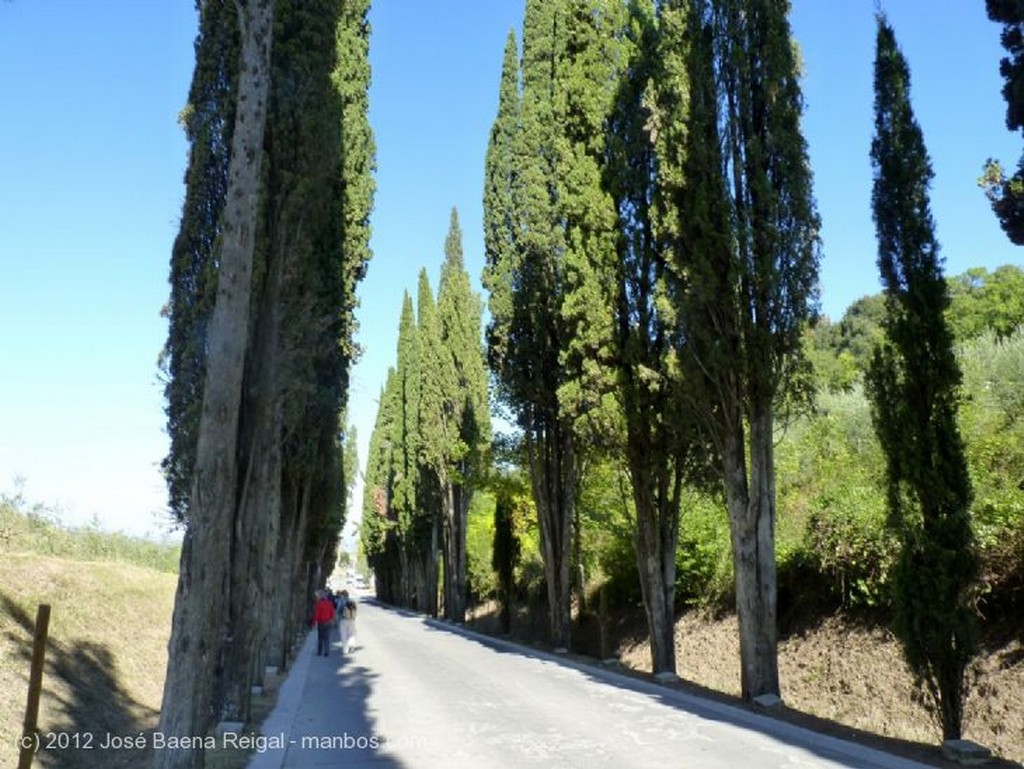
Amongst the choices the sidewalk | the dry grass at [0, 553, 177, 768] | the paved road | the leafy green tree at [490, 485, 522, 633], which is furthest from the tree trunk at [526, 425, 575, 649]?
the dry grass at [0, 553, 177, 768]

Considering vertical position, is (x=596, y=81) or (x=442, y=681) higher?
(x=596, y=81)

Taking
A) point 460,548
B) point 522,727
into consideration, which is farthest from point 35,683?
point 460,548

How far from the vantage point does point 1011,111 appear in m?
10.7

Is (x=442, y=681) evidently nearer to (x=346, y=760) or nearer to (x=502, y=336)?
(x=346, y=760)

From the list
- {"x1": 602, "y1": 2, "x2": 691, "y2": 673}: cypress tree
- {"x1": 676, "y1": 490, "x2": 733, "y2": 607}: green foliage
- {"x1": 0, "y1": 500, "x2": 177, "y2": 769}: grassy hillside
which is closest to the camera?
{"x1": 0, "y1": 500, "x2": 177, "y2": 769}: grassy hillside

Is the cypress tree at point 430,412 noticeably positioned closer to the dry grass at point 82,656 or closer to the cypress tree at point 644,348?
the dry grass at point 82,656

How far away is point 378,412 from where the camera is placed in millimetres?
60406

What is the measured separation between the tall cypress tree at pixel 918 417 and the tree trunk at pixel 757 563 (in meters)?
2.98

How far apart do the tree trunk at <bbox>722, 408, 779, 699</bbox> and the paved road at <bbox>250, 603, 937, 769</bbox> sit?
1.11m

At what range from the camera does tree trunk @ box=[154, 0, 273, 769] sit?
19.4ft

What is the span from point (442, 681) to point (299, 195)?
8.44 meters

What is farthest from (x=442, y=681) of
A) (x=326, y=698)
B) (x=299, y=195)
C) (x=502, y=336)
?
(x=502, y=336)

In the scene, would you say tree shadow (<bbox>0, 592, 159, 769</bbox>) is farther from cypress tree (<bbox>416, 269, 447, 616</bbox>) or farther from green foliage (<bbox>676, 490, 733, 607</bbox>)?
cypress tree (<bbox>416, 269, 447, 616</bbox>)

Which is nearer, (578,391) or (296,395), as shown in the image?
(296,395)
